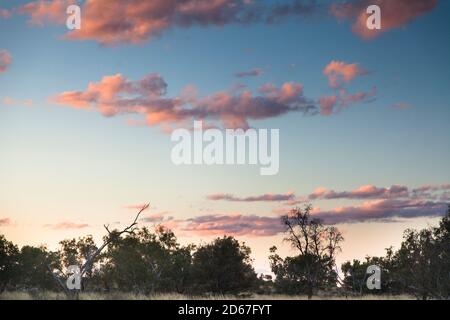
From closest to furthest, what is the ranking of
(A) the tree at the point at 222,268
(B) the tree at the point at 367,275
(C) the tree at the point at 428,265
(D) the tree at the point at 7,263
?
1. (C) the tree at the point at 428,265
2. (A) the tree at the point at 222,268
3. (D) the tree at the point at 7,263
4. (B) the tree at the point at 367,275

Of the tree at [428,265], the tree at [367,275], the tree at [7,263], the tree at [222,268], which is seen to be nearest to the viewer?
the tree at [428,265]

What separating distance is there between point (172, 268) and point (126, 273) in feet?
19.6

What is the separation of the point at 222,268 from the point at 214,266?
1.06 meters

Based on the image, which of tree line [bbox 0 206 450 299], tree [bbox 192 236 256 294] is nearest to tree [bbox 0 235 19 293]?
tree line [bbox 0 206 450 299]

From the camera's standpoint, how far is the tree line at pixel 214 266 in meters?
47.6

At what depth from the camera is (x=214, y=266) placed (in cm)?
5981

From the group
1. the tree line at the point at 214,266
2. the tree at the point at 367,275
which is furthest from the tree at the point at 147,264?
the tree at the point at 367,275

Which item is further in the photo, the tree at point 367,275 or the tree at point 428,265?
the tree at point 367,275

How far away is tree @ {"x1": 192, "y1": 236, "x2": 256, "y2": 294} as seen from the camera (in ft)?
194

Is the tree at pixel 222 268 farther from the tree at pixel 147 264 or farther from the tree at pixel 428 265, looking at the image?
the tree at pixel 428 265

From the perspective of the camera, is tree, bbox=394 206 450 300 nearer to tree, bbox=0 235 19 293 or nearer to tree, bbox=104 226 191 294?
tree, bbox=104 226 191 294
